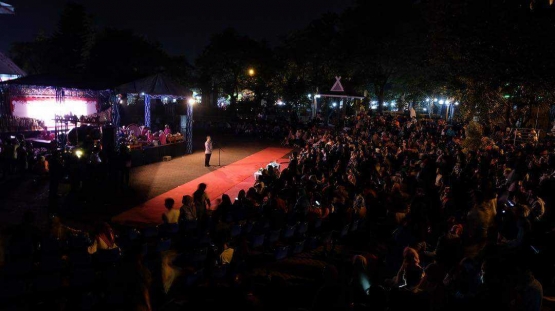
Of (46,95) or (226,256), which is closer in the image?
(226,256)

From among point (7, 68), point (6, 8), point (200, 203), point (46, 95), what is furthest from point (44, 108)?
point (200, 203)

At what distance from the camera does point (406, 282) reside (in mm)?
5215

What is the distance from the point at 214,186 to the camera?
45.4 ft

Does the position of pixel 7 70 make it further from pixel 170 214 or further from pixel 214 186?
pixel 170 214

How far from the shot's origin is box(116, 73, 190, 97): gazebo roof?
18328 mm

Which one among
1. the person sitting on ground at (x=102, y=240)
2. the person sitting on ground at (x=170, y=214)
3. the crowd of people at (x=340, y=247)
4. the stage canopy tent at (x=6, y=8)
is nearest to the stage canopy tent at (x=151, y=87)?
the crowd of people at (x=340, y=247)

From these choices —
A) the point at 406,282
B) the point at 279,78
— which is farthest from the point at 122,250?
the point at 279,78

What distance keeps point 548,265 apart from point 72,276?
299 inches

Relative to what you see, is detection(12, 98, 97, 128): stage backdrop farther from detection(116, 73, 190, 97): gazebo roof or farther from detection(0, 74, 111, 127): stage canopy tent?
detection(116, 73, 190, 97): gazebo roof

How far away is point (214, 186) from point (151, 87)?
7227mm

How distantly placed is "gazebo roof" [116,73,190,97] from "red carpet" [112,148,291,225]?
466 centimetres

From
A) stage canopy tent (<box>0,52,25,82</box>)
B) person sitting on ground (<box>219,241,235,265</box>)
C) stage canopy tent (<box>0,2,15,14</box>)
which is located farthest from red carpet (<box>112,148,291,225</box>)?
stage canopy tent (<box>0,52,25,82</box>)

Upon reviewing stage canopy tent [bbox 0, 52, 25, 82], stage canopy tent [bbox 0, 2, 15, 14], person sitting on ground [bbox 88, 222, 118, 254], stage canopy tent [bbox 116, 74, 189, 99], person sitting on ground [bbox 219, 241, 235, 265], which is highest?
stage canopy tent [bbox 0, 52, 25, 82]

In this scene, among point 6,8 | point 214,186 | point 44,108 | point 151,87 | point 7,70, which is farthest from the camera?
point 7,70
